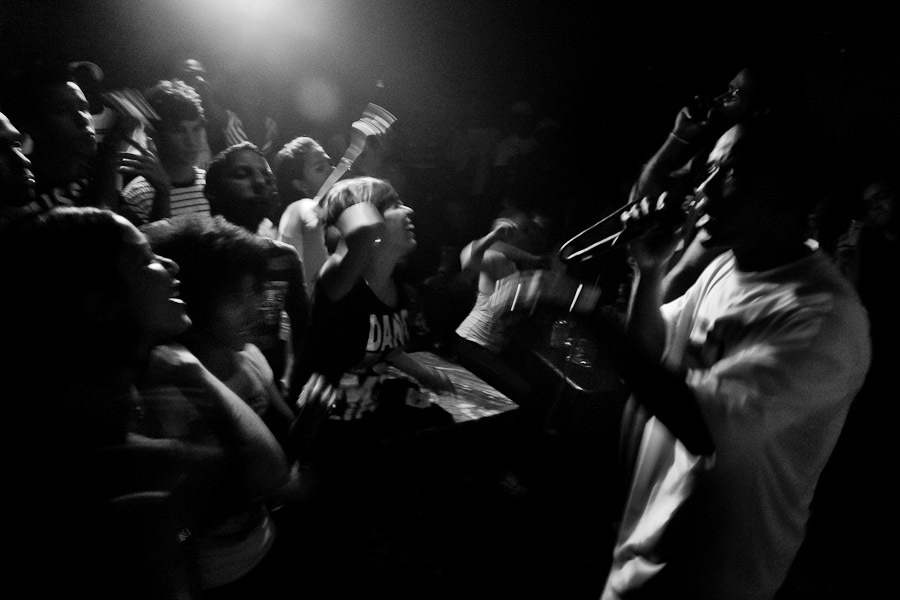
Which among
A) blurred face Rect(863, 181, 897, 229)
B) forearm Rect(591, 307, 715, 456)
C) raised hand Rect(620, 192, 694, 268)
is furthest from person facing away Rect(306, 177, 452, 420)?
blurred face Rect(863, 181, 897, 229)

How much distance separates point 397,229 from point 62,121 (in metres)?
1.78

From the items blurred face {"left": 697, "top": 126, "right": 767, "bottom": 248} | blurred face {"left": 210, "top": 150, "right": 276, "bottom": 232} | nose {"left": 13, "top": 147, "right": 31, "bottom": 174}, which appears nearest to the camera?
blurred face {"left": 697, "top": 126, "right": 767, "bottom": 248}

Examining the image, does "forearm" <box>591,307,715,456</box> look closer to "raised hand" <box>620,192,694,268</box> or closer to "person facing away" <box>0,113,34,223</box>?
"raised hand" <box>620,192,694,268</box>

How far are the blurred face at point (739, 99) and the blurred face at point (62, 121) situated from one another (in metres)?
3.07

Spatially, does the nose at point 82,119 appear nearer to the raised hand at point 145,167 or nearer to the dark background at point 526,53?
the raised hand at point 145,167

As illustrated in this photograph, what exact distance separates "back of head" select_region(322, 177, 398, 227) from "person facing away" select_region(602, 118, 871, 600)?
1.38 metres

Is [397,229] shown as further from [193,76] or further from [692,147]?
[193,76]

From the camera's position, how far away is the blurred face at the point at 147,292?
3.99 ft

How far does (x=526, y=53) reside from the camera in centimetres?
690

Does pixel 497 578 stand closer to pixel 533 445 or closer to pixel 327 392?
pixel 533 445

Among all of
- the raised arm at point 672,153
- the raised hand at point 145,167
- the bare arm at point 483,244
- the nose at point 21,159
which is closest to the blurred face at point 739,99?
the raised arm at point 672,153

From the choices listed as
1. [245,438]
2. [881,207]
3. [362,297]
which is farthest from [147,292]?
[881,207]

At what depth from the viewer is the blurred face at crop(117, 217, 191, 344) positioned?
1.22 metres

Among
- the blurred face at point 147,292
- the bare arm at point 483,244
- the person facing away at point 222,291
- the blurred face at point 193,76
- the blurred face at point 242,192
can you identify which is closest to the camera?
the blurred face at point 147,292
